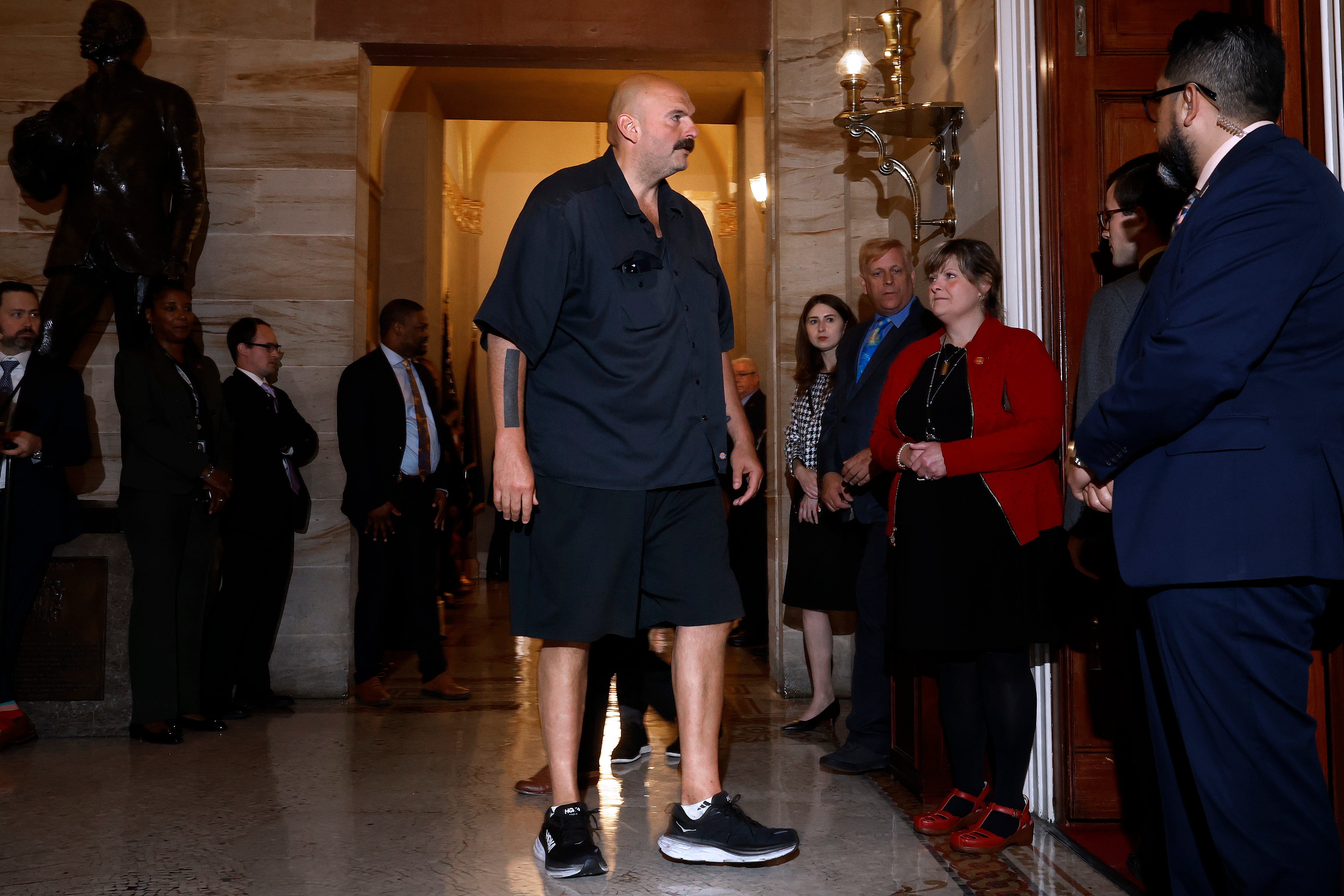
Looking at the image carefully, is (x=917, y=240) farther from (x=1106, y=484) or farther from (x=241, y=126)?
(x=241, y=126)

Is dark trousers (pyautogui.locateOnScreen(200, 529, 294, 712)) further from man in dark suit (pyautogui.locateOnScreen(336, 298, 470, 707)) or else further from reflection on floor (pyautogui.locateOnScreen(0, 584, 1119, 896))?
man in dark suit (pyautogui.locateOnScreen(336, 298, 470, 707))

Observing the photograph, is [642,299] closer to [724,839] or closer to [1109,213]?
[1109,213]

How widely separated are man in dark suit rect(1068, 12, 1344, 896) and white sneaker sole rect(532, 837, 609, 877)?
4.15ft

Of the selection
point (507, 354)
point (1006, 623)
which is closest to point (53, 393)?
point (507, 354)

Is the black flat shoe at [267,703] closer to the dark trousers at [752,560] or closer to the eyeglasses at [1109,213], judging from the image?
the dark trousers at [752,560]

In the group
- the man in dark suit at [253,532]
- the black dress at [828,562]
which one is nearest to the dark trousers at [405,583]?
the man in dark suit at [253,532]

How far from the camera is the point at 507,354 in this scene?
2344 millimetres

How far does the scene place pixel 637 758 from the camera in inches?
133

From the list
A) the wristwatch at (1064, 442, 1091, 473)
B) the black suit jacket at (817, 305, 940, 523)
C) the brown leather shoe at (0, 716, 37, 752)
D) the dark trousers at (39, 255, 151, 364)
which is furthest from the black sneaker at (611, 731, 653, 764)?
the dark trousers at (39, 255, 151, 364)

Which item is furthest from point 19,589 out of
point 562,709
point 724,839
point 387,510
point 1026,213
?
point 1026,213

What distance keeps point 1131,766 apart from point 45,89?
4989 mm

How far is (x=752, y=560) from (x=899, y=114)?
310cm

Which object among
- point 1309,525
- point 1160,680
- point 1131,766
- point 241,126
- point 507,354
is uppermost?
point 241,126

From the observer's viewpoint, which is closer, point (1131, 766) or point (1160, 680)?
point (1160, 680)
